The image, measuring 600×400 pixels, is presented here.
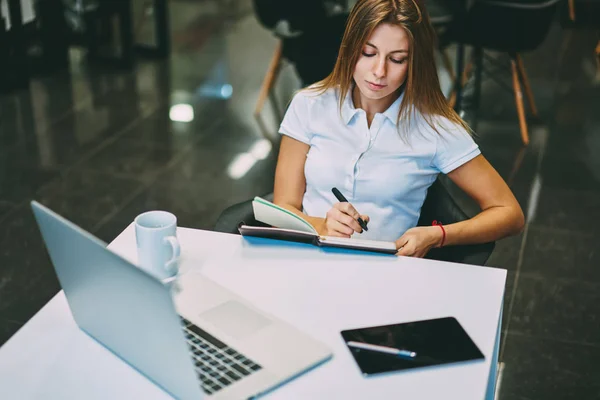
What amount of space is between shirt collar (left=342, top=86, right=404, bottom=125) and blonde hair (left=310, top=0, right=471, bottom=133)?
0.06 feet

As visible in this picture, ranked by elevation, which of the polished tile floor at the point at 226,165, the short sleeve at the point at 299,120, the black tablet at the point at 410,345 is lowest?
the polished tile floor at the point at 226,165

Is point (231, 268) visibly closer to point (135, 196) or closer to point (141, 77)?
point (135, 196)

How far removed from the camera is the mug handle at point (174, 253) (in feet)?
5.94

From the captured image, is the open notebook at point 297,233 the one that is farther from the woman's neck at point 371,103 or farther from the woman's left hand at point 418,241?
the woman's neck at point 371,103

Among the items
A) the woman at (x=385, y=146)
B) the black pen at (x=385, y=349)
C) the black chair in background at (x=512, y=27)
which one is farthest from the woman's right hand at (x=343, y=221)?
the black chair in background at (x=512, y=27)

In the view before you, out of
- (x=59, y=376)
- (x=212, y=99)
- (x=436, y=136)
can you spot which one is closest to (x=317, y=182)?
(x=436, y=136)

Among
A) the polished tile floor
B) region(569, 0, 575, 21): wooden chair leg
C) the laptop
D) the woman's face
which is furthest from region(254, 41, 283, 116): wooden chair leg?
the laptop

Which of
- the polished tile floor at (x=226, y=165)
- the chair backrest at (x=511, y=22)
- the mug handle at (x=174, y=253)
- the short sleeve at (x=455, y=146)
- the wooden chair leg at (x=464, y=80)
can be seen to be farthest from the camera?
the wooden chair leg at (x=464, y=80)

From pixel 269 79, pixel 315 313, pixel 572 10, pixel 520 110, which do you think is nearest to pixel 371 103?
pixel 315 313

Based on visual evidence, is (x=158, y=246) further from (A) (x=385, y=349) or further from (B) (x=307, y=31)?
(B) (x=307, y=31)

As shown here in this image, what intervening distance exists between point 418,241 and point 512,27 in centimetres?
255

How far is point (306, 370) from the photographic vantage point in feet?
5.18

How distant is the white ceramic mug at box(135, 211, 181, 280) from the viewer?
1812 millimetres

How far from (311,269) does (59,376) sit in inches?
23.6
